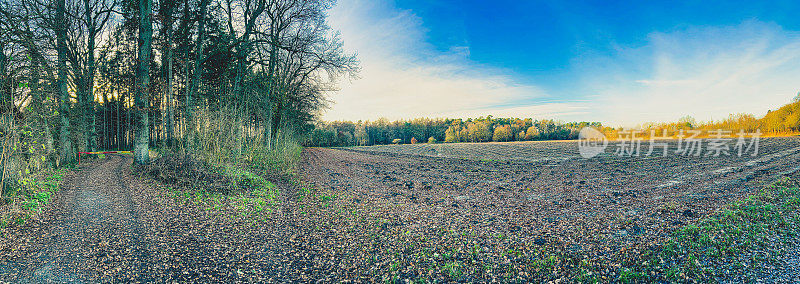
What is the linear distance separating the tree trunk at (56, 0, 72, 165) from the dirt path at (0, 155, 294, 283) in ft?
29.8

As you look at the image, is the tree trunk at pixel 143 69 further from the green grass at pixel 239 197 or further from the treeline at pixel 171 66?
the green grass at pixel 239 197

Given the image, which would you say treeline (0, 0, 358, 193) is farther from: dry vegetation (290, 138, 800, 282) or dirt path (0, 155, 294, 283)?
dry vegetation (290, 138, 800, 282)

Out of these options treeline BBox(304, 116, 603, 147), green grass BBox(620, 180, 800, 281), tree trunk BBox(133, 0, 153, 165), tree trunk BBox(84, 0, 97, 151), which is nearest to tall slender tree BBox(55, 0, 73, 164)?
tree trunk BBox(84, 0, 97, 151)

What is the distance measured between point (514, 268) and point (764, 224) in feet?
17.4

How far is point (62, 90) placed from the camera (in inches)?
561

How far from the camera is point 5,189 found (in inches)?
247

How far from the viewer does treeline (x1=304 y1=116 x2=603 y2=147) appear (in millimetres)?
68938

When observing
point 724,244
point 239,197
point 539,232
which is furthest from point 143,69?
point 724,244

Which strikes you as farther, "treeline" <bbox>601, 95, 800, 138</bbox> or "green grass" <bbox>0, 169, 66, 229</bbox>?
"treeline" <bbox>601, 95, 800, 138</bbox>

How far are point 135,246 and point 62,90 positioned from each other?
1545 cm

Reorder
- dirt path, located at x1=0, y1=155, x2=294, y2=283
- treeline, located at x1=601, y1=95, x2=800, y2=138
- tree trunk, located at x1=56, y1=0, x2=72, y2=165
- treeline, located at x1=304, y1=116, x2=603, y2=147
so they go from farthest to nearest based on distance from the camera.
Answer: treeline, located at x1=304, y1=116, x2=603, y2=147 < treeline, located at x1=601, y1=95, x2=800, y2=138 < tree trunk, located at x1=56, y1=0, x2=72, y2=165 < dirt path, located at x1=0, y1=155, x2=294, y2=283

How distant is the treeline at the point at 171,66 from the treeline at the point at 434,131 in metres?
34.0

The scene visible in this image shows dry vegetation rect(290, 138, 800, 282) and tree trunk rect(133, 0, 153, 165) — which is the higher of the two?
tree trunk rect(133, 0, 153, 165)

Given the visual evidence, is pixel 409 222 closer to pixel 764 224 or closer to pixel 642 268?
pixel 642 268
